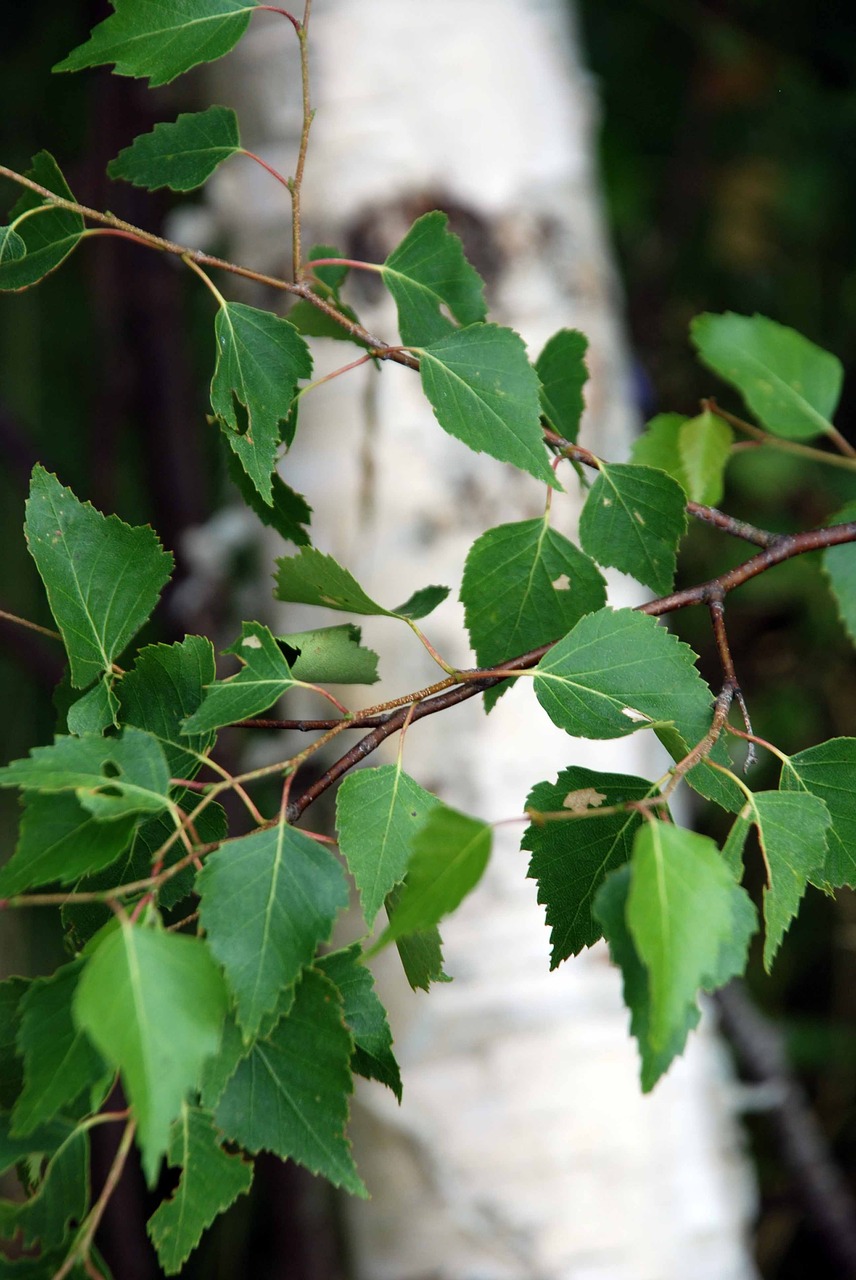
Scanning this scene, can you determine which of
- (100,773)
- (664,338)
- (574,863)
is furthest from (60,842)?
(664,338)

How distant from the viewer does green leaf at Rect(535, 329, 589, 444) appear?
0.36 meters

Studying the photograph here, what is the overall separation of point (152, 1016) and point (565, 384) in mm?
249

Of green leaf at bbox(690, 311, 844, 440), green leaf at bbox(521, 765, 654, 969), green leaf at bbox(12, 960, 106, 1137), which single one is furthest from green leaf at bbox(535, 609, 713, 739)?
green leaf at bbox(690, 311, 844, 440)

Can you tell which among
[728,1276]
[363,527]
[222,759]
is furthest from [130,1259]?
[363,527]

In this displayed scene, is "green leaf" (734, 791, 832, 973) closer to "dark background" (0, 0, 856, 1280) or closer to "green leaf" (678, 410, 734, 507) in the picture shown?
"green leaf" (678, 410, 734, 507)

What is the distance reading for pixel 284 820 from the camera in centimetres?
25

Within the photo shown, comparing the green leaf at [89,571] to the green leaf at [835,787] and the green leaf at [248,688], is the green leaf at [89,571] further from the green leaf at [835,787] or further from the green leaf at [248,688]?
the green leaf at [835,787]

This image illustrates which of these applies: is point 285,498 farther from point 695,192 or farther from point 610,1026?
point 695,192

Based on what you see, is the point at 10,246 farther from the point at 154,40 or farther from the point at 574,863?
the point at 574,863

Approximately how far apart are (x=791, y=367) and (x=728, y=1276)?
1.73ft

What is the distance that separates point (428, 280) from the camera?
33 centimetres

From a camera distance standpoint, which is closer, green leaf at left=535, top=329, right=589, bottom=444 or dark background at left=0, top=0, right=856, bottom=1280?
green leaf at left=535, top=329, right=589, bottom=444

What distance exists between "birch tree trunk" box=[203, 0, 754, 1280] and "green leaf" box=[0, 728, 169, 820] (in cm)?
39

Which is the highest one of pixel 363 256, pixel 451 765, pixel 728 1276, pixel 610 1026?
pixel 363 256
